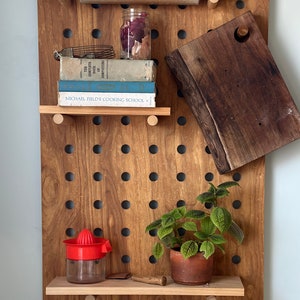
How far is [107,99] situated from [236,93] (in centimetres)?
31

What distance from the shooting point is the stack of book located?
48.9 inches

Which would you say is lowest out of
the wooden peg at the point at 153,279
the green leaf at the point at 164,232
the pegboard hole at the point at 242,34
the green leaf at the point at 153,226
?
the wooden peg at the point at 153,279

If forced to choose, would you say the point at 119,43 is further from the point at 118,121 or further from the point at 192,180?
the point at 192,180

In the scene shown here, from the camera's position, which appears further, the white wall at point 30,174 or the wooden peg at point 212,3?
the white wall at point 30,174

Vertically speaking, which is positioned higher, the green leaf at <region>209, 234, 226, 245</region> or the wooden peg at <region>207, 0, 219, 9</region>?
the wooden peg at <region>207, 0, 219, 9</region>

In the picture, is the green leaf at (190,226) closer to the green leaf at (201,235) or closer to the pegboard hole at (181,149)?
the green leaf at (201,235)

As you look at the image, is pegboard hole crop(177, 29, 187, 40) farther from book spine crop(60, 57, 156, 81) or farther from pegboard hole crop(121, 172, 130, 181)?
pegboard hole crop(121, 172, 130, 181)

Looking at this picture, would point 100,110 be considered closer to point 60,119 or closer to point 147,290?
point 60,119

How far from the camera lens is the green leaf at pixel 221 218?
4.24 ft

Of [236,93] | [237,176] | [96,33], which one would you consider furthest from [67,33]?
[237,176]

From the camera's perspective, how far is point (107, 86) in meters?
1.25

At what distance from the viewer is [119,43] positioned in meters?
1.40

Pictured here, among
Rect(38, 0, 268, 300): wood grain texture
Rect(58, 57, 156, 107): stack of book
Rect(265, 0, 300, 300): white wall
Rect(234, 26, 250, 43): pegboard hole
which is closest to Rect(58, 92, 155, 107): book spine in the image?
Rect(58, 57, 156, 107): stack of book

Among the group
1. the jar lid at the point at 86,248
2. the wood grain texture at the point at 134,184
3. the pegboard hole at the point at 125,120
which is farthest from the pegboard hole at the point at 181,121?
the jar lid at the point at 86,248
